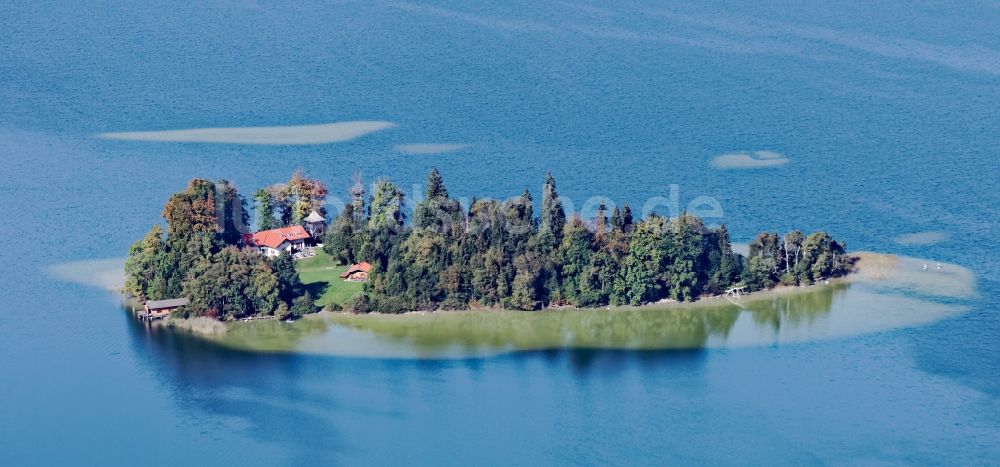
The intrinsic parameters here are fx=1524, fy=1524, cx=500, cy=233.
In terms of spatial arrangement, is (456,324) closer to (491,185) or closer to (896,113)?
(491,185)

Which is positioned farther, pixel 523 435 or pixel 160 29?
pixel 160 29

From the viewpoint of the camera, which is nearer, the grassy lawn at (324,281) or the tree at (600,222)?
the grassy lawn at (324,281)

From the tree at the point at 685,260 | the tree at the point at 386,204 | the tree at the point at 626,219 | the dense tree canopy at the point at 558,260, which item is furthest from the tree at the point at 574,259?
the tree at the point at 386,204

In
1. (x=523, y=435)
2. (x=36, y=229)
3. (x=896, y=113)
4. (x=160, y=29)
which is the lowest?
(x=523, y=435)

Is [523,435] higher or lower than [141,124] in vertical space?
lower

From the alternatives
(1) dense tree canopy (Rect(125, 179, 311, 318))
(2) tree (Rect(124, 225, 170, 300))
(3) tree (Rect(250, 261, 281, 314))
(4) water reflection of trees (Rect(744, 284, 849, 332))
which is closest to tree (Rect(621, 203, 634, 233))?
(4) water reflection of trees (Rect(744, 284, 849, 332))

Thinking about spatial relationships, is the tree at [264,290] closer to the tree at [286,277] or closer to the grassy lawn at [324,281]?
the tree at [286,277]

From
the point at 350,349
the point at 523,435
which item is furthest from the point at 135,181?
the point at 523,435
